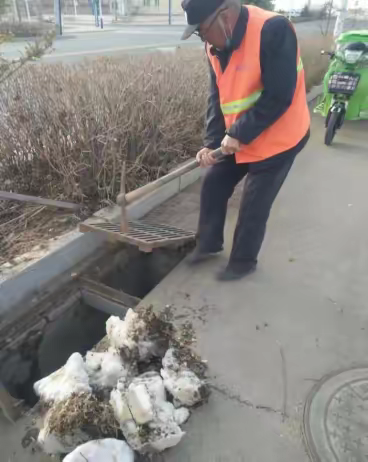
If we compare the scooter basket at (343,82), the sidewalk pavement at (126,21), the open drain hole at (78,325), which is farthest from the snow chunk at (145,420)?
the sidewalk pavement at (126,21)

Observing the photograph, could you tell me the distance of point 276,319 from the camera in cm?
256

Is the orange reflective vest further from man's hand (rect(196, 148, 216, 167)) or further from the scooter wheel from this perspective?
the scooter wheel

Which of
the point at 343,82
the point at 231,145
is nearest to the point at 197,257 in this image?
the point at 231,145

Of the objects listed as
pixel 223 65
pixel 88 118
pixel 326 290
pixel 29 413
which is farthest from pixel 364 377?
pixel 88 118

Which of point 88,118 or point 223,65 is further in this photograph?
point 88,118

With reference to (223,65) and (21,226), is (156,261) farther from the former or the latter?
(223,65)

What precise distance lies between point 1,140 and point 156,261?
1.71m

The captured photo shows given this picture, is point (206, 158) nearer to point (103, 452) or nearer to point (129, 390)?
point (129, 390)

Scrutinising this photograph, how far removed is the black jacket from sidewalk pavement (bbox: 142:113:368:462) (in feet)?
3.62

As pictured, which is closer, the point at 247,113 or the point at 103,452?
the point at 103,452

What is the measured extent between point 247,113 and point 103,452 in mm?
1912

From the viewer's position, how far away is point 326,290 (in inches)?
112

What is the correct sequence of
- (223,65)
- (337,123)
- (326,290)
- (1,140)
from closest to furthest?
(223,65)
(326,290)
(1,140)
(337,123)

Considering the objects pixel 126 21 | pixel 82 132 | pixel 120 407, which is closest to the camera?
pixel 120 407
